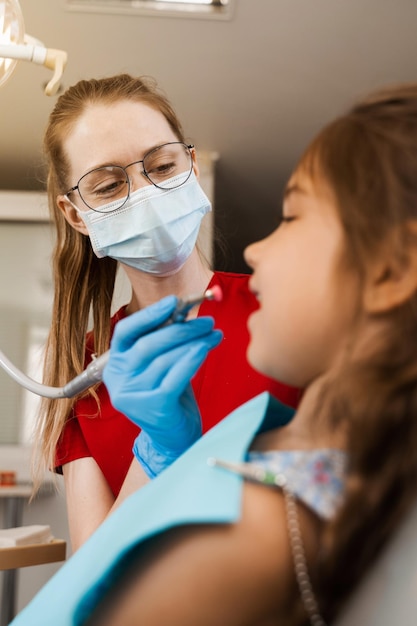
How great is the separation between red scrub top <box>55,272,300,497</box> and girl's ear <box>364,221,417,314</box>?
655mm

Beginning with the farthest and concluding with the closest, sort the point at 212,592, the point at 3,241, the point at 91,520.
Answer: the point at 3,241, the point at 91,520, the point at 212,592

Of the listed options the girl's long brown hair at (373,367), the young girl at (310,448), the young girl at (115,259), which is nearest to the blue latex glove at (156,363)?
the young girl at (310,448)

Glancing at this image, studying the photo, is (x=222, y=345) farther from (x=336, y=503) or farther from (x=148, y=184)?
(x=336, y=503)

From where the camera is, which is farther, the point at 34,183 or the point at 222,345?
the point at 34,183

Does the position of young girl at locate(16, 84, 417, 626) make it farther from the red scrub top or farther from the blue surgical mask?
the blue surgical mask

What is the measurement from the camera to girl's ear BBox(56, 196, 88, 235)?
5.11ft

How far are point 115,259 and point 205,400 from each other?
39cm

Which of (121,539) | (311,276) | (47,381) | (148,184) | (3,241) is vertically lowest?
(3,241)

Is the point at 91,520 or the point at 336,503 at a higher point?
the point at 336,503

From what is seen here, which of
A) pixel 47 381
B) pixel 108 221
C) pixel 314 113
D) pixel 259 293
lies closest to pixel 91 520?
pixel 47 381

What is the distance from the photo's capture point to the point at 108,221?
148 cm

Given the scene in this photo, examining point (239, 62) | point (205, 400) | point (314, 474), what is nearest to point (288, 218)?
point (314, 474)

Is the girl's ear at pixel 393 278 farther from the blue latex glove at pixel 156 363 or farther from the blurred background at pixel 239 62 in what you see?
the blurred background at pixel 239 62

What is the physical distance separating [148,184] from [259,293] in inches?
27.3
